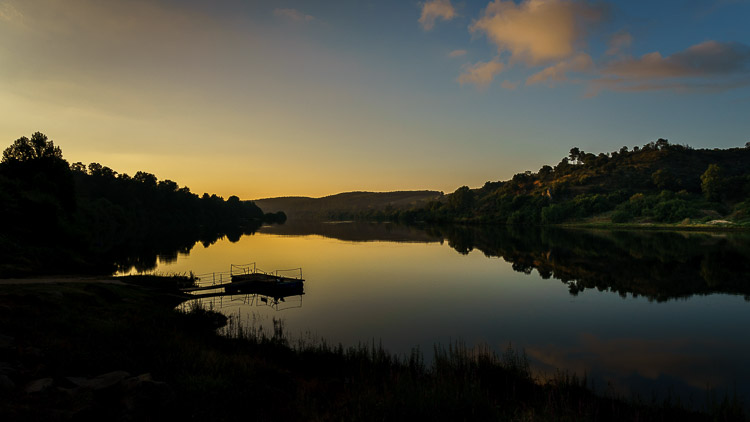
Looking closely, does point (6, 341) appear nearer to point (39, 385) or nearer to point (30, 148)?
point (39, 385)

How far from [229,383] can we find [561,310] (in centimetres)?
3169

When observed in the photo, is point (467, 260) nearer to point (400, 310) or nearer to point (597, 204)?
point (400, 310)

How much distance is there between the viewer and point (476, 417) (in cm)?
1169

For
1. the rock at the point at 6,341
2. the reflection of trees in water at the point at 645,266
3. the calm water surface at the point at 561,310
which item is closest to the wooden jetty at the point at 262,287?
the calm water surface at the point at 561,310

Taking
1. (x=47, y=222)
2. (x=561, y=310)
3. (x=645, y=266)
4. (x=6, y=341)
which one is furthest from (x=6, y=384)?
(x=645, y=266)

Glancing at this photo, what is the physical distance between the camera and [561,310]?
35219mm

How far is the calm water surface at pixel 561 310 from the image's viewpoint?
72.9ft

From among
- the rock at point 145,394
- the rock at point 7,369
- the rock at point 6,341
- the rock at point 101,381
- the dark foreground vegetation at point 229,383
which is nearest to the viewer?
the rock at point 145,394

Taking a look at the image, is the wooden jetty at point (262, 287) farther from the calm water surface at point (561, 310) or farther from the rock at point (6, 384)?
the rock at point (6, 384)

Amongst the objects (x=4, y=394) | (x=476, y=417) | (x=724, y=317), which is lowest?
(x=724, y=317)

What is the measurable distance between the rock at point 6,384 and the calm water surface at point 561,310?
16412 millimetres

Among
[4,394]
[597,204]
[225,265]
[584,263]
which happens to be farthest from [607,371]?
[597,204]

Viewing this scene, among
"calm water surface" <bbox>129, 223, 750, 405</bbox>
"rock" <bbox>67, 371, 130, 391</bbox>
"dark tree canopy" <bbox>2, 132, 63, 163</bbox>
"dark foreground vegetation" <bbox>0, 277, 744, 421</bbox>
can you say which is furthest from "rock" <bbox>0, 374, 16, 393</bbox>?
"dark tree canopy" <bbox>2, 132, 63, 163</bbox>

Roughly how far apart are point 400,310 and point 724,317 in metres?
28.0
